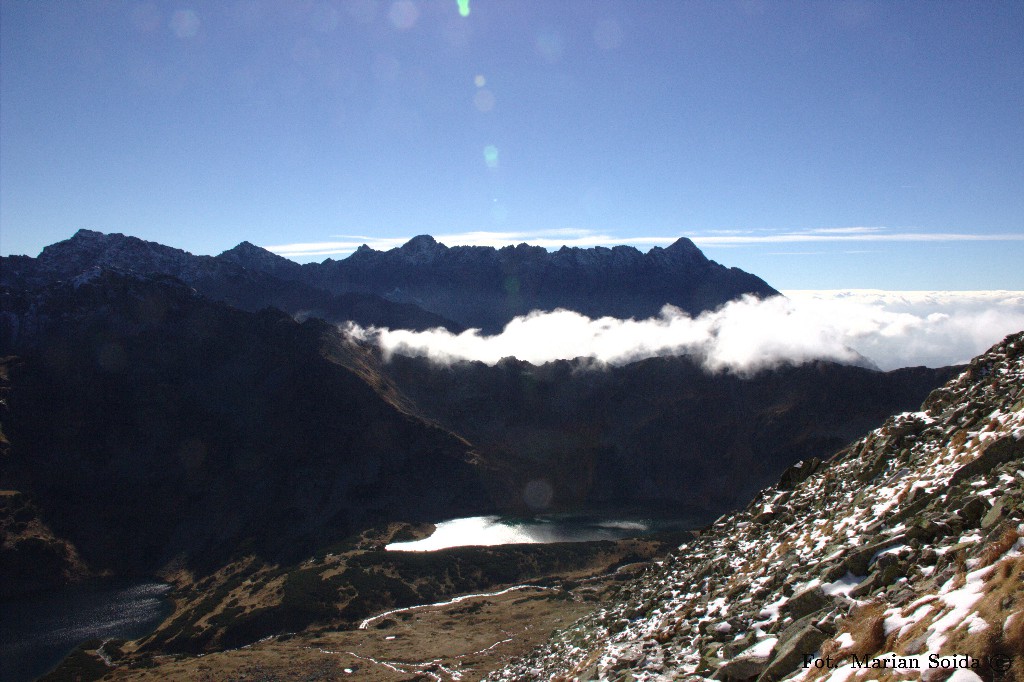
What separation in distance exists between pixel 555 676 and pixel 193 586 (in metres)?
168

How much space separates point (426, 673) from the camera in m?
76.2

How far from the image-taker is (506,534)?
607 ft

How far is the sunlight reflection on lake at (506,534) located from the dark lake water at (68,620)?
63052 mm

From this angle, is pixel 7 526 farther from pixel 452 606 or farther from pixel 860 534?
pixel 860 534

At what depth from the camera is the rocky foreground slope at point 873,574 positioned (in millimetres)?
11281

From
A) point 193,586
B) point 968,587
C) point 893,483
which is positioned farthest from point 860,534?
point 193,586

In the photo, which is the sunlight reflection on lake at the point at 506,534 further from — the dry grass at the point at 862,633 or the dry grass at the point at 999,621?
the dry grass at the point at 999,621

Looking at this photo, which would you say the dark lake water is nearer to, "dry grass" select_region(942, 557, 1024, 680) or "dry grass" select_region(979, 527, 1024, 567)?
"dry grass" select_region(942, 557, 1024, 680)

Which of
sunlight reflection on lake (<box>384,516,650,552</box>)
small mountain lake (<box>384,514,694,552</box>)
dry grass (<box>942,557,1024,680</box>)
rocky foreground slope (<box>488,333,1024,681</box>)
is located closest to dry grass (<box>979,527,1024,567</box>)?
rocky foreground slope (<box>488,333,1024,681</box>)

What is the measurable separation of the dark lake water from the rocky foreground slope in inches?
5261

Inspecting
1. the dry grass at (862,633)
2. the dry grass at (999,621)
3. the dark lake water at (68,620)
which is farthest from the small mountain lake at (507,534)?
the dry grass at (999,621)

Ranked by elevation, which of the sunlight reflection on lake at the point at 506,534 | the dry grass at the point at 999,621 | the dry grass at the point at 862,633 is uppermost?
the dry grass at the point at 999,621

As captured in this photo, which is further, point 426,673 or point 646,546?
point 646,546

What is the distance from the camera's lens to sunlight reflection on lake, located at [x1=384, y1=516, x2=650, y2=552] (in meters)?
172
